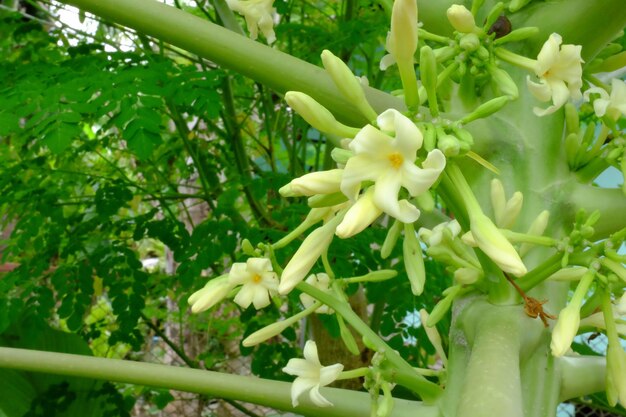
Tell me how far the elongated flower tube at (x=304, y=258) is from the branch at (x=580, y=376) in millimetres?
273

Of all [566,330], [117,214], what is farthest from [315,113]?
[117,214]

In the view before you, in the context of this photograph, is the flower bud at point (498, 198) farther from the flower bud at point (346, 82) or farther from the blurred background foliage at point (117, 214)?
the blurred background foliage at point (117, 214)

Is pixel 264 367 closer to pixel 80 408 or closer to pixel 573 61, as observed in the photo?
pixel 80 408

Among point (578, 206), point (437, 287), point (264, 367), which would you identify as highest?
point (437, 287)

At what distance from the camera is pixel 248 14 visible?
→ 31.9 inches

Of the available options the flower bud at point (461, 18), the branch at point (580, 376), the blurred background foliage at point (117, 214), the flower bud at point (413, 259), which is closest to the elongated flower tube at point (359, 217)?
the flower bud at point (413, 259)

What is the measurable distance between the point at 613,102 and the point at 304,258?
338 mm

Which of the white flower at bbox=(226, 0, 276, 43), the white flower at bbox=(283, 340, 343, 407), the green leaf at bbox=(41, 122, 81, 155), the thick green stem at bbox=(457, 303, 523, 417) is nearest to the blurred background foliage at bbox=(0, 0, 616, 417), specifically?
the green leaf at bbox=(41, 122, 81, 155)

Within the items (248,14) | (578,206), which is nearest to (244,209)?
(248,14)

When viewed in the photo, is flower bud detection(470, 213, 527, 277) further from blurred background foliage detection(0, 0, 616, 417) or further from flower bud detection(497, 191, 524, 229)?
blurred background foliage detection(0, 0, 616, 417)

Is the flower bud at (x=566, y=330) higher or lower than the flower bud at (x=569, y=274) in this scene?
lower

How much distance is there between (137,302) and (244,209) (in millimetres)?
837

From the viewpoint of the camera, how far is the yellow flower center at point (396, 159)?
48 centimetres

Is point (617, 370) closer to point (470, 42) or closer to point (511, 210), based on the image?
point (511, 210)
